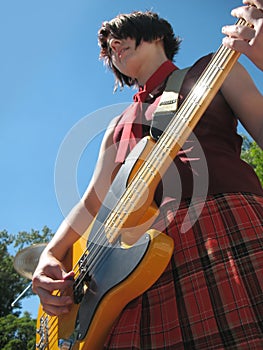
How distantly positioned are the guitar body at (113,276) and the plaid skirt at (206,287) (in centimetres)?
5

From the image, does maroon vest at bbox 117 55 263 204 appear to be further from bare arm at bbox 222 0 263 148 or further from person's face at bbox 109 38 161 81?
person's face at bbox 109 38 161 81

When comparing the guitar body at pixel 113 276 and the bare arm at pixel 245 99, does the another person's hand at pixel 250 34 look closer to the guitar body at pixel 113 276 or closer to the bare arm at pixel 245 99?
the bare arm at pixel 245 99

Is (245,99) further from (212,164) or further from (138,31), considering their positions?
(138,31)

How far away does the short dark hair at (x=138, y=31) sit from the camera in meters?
2.12


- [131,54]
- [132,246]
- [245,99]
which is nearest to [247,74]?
Answer: [245,99]

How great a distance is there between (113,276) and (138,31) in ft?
4.07

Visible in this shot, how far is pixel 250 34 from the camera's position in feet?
4.39

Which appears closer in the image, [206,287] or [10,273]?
[206,287]

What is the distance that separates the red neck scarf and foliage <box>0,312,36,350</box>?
1660cm

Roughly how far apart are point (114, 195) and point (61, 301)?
0.46 m

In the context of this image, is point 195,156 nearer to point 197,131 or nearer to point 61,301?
point 197,131

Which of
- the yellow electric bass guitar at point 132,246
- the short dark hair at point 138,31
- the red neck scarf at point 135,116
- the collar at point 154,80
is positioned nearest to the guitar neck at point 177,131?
the yellow electric bass guitar at point 132,246

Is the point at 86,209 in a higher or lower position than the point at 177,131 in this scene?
lower

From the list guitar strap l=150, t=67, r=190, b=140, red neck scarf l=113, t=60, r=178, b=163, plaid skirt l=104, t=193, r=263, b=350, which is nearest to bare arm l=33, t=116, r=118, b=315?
red neck scarf l=113, t=60, r=178, b=163
